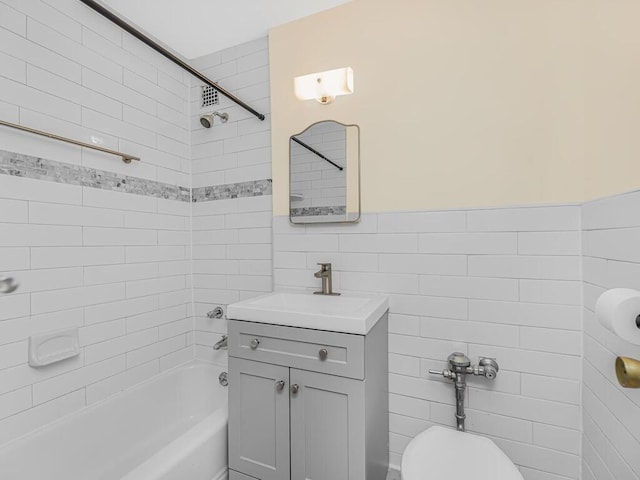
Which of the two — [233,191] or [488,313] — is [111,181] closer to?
[233,191]

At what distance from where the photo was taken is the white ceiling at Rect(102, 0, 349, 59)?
1647 mm

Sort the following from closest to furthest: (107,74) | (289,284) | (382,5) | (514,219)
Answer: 1. (514,219)
2. (382,5)
3. (107,74)
4. (289,284)

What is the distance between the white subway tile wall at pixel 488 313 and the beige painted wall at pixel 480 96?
0.46 feet

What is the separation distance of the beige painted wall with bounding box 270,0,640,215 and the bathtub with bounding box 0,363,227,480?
1364 millimetres

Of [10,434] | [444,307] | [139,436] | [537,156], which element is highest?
[537,156]

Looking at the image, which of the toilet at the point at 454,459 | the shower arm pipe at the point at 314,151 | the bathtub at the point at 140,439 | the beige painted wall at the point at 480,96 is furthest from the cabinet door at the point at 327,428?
the shower arm pipe at the point at 314,151

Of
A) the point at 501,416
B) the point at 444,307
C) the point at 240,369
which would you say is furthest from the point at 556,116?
the point at 240,369

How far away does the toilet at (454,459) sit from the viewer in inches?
43.0

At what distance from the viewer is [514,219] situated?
1.33m

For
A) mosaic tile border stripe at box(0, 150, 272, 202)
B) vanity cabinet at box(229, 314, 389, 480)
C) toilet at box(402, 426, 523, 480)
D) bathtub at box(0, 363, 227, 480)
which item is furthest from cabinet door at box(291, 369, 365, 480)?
mosaic tile border stripe at box(0, 150, 272, 202)

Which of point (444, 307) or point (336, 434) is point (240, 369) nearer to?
point (336, 434)

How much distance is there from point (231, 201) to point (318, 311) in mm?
1045

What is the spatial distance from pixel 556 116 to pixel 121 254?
2.22 m

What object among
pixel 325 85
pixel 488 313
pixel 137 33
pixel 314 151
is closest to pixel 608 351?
pixel 488 313
